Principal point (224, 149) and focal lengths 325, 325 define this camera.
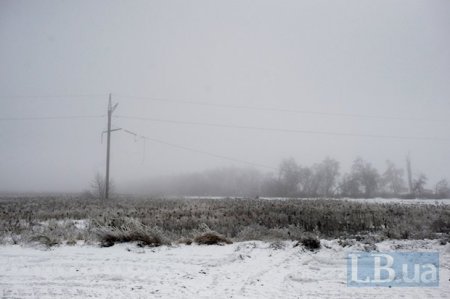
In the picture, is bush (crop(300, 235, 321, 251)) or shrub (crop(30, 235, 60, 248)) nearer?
bush (crop(300, 235, 321, 251))

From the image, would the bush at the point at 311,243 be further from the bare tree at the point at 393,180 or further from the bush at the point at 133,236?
the bare tree at the point at 393,180

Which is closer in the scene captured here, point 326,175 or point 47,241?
point 47,241

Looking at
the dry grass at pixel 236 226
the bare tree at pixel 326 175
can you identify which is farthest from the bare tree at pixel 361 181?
the dry grass at pixel 236 226

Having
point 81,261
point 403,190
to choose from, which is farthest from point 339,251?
point 403,190

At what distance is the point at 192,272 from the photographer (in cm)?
731

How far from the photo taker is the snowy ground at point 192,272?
6059 mm

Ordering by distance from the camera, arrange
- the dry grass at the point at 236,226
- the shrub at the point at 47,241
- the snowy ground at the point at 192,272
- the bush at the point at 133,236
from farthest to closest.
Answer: the dry grass at the point at 236,226, the shrub at the point at 47,241, the bush at the point at 133,236, the snowy ground at the point at 192,272

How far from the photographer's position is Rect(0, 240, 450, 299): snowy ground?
6.06 metres

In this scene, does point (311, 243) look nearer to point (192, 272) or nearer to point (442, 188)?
point (192, 272)

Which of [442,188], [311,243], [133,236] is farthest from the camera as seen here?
[442,188]

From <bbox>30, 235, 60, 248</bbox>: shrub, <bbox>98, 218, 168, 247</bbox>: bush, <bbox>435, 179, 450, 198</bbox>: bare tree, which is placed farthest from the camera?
<bbox>435, 179, 450, 198</bbox>: bare tree

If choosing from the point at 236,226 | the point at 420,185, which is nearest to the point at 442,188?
the point at 420,185

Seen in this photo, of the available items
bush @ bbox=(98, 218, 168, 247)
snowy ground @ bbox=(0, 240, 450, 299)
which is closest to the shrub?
snowy ground @ bbox=(0, 240, 450, 299)

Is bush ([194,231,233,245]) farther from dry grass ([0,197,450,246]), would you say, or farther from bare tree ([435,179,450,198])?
bare tree ([435,179,450,198])
